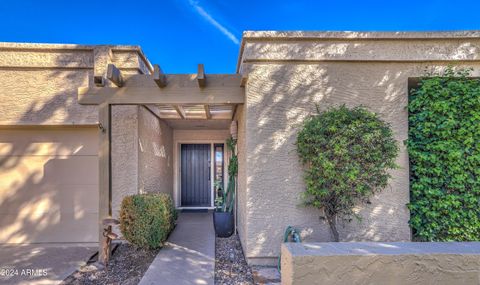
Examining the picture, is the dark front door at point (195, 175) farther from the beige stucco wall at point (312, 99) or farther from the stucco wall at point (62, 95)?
the beige stucco wall at point (312, 99)

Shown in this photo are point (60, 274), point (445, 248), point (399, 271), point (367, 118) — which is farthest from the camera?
point (60, 274)

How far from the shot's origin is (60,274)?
4035mm

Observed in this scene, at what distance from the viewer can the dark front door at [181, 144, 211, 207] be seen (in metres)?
9.57

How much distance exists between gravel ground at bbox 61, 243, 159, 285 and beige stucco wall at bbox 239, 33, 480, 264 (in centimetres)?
172

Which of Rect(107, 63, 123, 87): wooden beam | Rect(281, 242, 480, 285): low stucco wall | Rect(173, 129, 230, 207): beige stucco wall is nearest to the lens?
Rect(281, 242, 480, 285): low stucco wall

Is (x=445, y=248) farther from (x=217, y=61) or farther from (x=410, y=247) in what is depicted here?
(x=217, y=61)

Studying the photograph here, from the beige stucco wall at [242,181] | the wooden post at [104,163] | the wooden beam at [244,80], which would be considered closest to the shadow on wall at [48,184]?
the wooden post at [104,163]

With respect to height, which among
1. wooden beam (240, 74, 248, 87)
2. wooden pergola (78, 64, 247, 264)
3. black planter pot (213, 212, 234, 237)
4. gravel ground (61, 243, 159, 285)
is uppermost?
wooden beam (240, 74, 248, 87)

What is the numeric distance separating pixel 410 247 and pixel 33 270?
539cm

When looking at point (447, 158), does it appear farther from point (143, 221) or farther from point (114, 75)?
point (114, 75)

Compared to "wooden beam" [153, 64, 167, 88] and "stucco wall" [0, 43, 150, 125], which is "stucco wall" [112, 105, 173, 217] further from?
"wooden beam" [153, 64, 167, 88]

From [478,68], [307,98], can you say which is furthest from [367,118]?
[478,68]

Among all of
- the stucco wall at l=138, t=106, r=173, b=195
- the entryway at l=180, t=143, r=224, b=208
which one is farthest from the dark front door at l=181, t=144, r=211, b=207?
the stucco wall at l=138, t=106, r=173, b=195

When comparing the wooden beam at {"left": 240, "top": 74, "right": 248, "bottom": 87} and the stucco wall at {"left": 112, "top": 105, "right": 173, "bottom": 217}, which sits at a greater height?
the wooden beam at {"left": 240, "top": 74, "right": 248, "bottom": 87}
